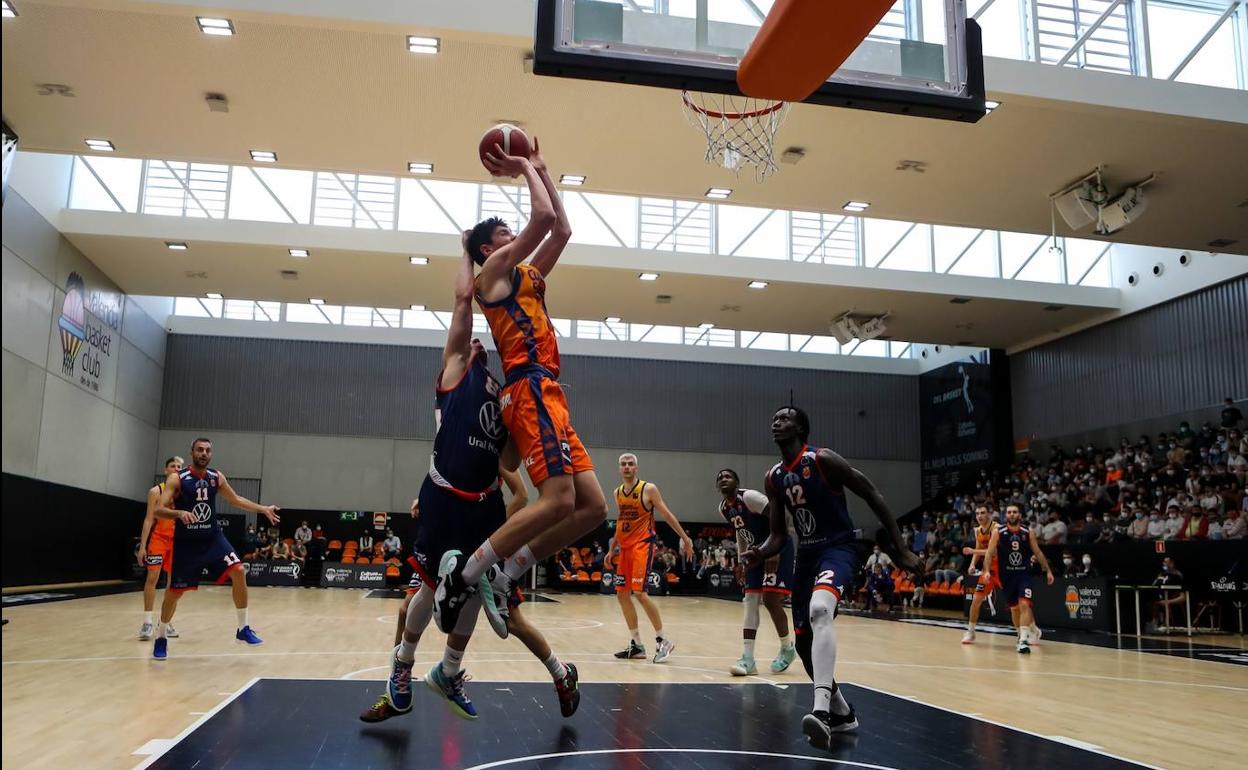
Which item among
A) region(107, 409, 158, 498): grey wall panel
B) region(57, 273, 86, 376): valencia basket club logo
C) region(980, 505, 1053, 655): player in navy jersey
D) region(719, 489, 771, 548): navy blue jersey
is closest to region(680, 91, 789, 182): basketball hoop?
region(719, 489, 771, 548): navy blue jersey

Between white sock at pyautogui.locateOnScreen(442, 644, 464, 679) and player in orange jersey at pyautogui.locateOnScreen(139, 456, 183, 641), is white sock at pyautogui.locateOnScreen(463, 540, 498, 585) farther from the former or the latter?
player in orange jersey at pyautogui.locateOnScreen(139, 456, 183, 641)

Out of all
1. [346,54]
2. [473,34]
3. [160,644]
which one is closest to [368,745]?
[160,644]

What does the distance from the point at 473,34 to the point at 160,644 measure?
268 inches

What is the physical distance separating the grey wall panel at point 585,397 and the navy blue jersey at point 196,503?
19.1 meters

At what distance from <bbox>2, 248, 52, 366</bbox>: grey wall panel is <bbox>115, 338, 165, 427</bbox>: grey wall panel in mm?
4865

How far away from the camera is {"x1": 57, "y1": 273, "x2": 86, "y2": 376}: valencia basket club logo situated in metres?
19.3

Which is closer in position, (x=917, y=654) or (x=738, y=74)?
(x=738, y=74)

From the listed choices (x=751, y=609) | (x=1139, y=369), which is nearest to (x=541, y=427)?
(x=751, y=609)

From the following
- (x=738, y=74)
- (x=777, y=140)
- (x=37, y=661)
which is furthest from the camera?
(x=777, y=140)

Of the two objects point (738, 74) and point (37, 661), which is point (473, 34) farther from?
point (37, 661)

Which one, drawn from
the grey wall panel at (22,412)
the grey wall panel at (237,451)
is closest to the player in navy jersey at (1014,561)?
the grey wall panel at (22,412)

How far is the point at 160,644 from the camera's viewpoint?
810 cm

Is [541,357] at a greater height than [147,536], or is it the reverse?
[541,357]

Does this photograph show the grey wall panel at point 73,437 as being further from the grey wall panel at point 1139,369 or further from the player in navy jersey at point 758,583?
the grey wall panel at point 1139,369
